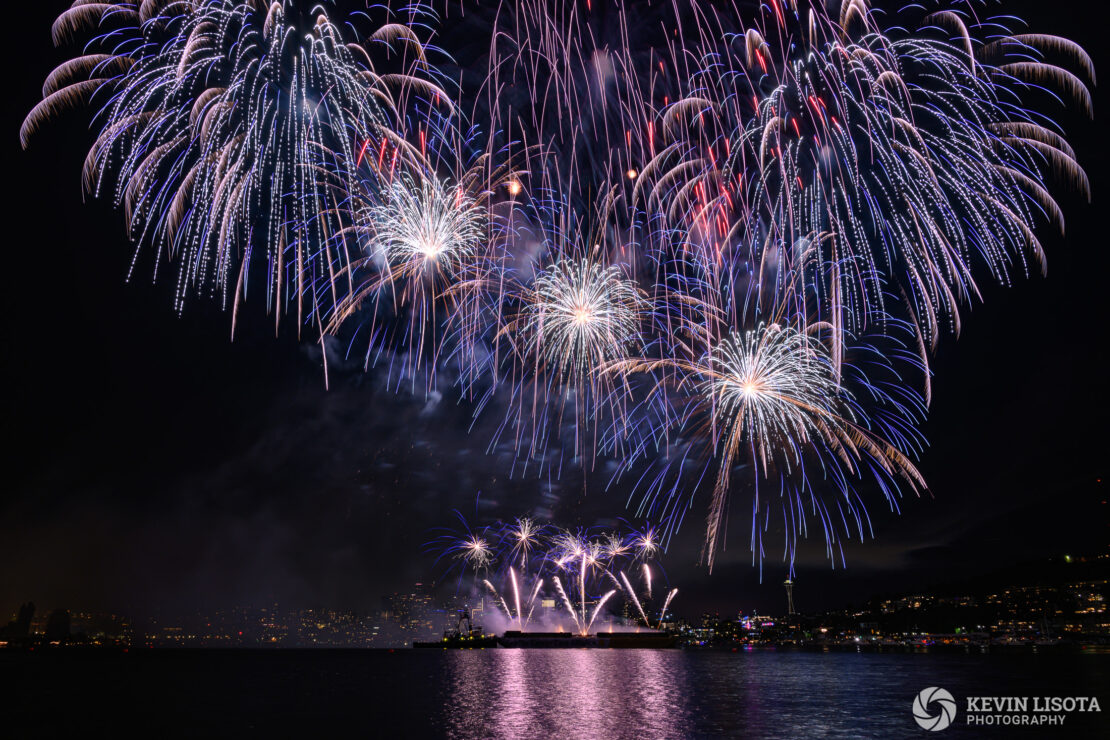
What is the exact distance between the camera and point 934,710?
1470 inches

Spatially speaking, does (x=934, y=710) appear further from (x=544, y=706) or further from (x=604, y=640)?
(x=604, y=640)

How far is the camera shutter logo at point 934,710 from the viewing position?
31939mm

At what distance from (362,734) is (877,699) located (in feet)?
108

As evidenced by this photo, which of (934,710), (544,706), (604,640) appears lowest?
(604,640)

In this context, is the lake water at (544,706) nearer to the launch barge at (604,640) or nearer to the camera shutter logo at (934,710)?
the camera shutter logo at (934,710)

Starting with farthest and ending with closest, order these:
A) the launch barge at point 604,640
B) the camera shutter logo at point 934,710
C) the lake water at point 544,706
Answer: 1. the launch barge at point 604,640
2. the camera shutter logo at point 934,710
3. the lake water at point 544,706

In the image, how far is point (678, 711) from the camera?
36406mm

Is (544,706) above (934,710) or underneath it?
above

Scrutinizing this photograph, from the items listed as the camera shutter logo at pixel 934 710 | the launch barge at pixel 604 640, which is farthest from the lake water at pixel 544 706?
the launch barge at pixel 604 640

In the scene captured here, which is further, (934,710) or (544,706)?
(544,706)

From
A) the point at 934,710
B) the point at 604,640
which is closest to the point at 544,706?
the point at 934,710

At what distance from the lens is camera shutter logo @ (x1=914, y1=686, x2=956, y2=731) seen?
105 feet

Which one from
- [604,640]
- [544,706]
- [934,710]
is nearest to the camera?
[934,710]

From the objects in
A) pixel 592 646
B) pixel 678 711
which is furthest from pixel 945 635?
pixel 678 711
